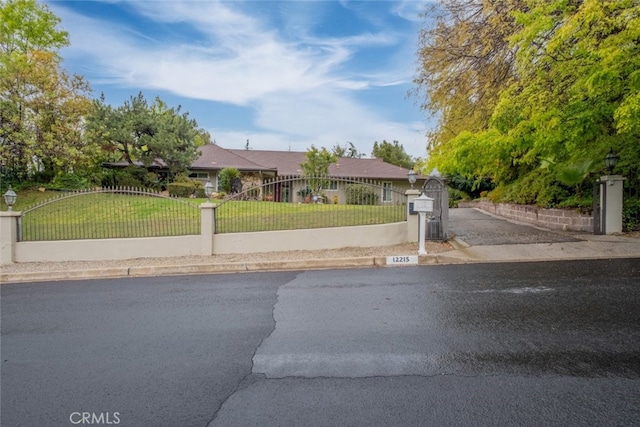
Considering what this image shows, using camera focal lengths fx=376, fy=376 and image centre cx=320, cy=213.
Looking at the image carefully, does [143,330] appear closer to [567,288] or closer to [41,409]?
[41,409]

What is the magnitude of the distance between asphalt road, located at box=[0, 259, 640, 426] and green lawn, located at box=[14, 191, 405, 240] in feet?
11.9

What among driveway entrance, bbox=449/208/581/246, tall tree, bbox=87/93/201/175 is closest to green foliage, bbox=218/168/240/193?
tall tree, bbox=87/93/201/175

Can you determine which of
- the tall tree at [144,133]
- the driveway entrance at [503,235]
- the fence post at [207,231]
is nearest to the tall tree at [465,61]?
the driveway entrance at [503,235]

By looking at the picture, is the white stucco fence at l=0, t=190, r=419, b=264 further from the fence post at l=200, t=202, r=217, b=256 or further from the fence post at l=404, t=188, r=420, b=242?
the fence post at l=404, t=188, r=420, b=242

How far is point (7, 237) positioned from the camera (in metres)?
10.0

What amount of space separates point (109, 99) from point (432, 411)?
26.6 metres

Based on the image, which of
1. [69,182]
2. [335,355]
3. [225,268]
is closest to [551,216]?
[225,268]

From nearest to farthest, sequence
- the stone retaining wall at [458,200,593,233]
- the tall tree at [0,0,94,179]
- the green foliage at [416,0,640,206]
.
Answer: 1. the green foliage at [416,0,640,206]
2. the stone retaining wall at [458,200,593,233]
3. the tall tree at [0,0,94,179]

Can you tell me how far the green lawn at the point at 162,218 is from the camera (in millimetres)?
10172

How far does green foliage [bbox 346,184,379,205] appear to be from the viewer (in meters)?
10.3

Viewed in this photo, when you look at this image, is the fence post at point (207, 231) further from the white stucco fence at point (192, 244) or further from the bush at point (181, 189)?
the bush at point (181, 189)

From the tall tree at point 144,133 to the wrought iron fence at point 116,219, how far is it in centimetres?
1326

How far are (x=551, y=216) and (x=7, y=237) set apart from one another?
17.3m

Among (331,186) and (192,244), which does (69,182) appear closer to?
(192,244)
